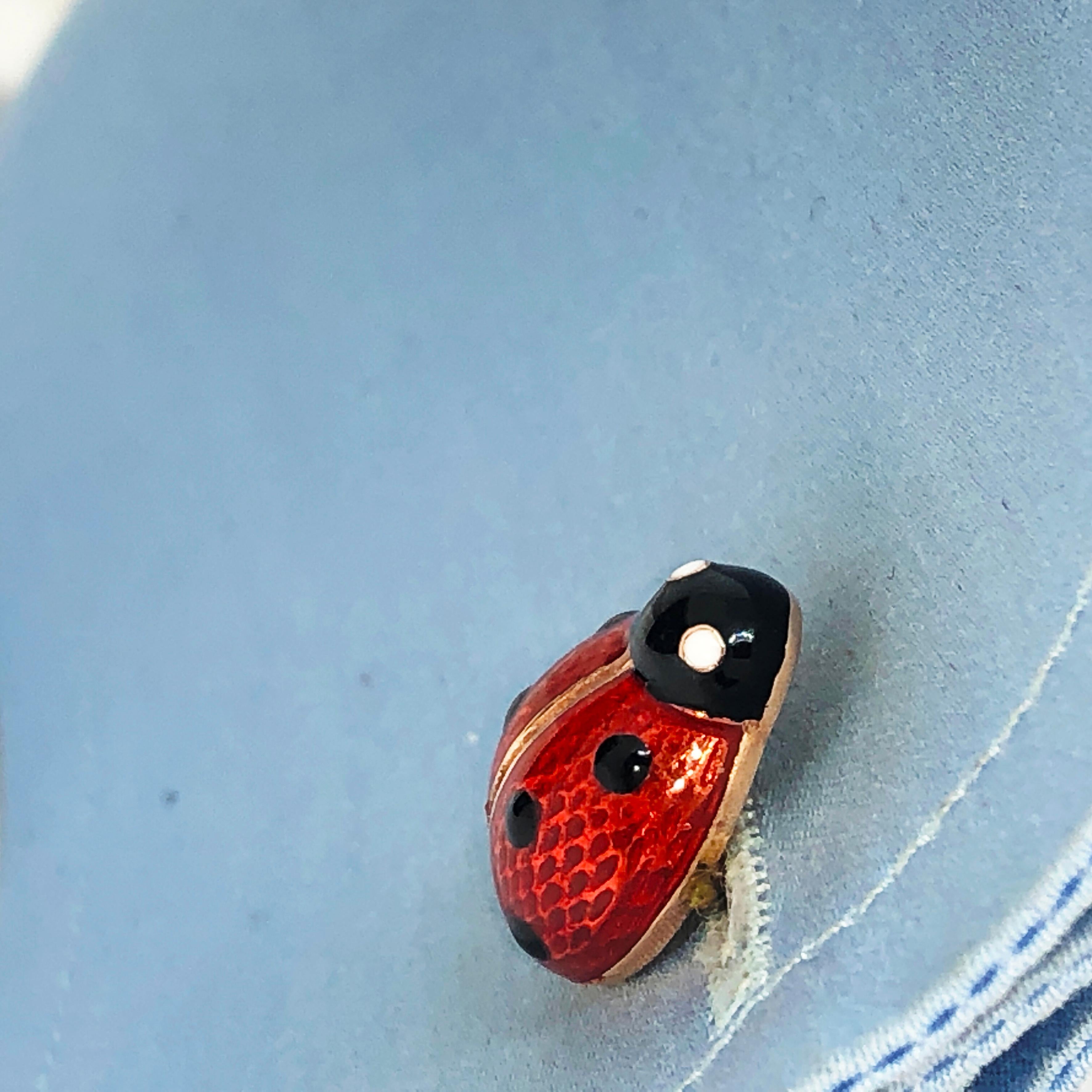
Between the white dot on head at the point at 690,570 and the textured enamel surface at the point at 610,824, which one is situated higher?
the white dot on head at the point at 690,570

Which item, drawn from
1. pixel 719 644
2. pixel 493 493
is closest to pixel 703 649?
pixel 719 644

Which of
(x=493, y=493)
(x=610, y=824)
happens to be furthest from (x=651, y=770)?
(x=493, y=493)

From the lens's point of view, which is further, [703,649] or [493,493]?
[493,493]

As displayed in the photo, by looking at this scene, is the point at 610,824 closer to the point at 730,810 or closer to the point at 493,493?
the point at 730,810

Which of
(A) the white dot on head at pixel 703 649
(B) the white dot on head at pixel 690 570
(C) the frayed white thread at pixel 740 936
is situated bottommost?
(C) the frayed white thread at pixel 740 936

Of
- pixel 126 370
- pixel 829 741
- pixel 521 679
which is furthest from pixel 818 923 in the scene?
pixel 126 370

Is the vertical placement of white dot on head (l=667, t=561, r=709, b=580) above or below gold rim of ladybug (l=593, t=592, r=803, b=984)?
above
